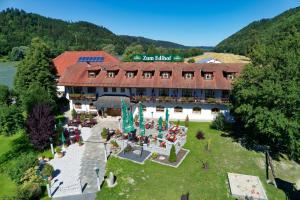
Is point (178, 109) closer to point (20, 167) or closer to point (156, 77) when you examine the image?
point (156, 77)

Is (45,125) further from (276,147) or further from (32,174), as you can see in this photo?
(276,147)

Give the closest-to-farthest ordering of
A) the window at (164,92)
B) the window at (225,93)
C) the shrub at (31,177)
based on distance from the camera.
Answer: the shrub at (31,177) < the window at (225,93) < the window at (164,92)

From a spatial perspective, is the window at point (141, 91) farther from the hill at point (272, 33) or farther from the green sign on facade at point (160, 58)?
the hill at point (272, 33)

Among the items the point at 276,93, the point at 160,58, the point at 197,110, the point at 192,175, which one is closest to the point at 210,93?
the point at 197,110

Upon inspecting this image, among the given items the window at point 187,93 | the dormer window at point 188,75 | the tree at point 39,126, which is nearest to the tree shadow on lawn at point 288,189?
the window at point 187,93

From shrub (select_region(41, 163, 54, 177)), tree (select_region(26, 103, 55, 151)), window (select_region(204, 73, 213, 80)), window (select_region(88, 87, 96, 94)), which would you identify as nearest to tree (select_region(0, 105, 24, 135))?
tree (select_region(26, 103, 55, 151))

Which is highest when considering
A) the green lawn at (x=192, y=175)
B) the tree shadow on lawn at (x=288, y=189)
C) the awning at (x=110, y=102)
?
the awning at (x=110, y=102)
